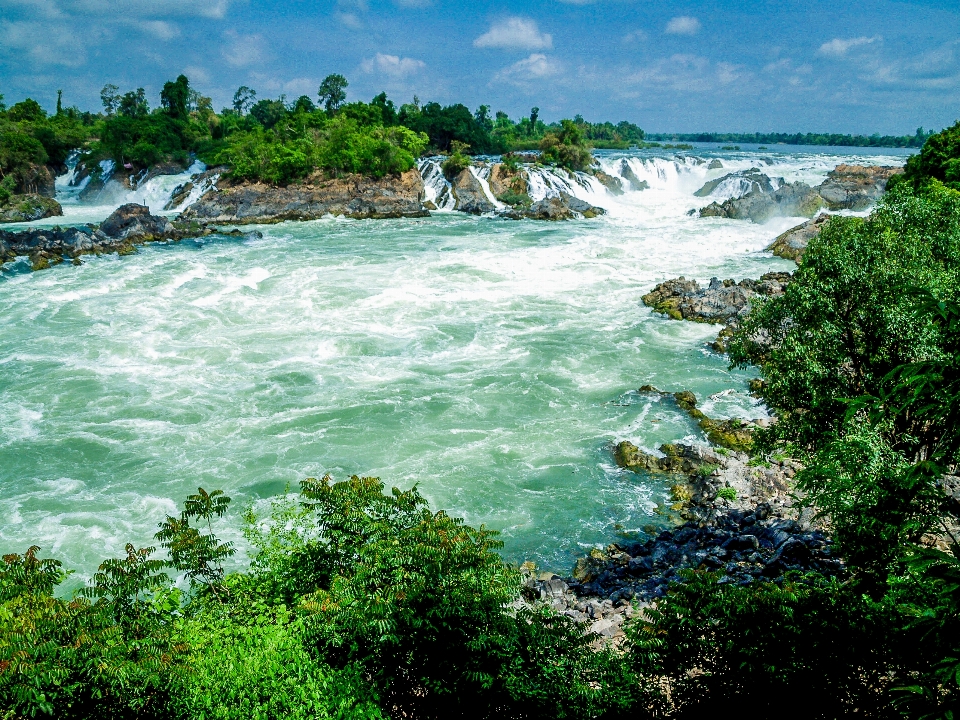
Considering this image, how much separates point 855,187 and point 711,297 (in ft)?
111

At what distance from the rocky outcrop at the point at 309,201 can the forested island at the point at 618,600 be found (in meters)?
41.5

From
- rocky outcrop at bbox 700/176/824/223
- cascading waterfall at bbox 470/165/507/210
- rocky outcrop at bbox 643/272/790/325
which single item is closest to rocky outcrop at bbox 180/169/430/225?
cascading waterfall at bbox 470/165/507/210

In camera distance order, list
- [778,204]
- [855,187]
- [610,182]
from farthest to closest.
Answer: [610,182] → [855,187] → [778,204]

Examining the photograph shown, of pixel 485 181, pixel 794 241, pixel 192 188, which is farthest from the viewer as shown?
pixel 485 181

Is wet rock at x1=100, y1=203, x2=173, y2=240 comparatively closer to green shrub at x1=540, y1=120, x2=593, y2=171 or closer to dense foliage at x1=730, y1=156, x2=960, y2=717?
green shrub at x1=540, y1=120, x2=593, y2=171

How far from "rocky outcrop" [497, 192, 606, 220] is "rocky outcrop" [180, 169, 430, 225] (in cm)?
763

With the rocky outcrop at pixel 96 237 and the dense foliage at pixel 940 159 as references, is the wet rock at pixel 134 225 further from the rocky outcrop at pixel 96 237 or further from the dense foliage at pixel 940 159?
the dense foliage at pixel 940 159

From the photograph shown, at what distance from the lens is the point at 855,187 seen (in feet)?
168

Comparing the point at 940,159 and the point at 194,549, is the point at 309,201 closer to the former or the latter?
the point at 940,159

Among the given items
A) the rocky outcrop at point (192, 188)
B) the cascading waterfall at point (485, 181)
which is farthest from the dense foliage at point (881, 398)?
the rocky outcrop at point (192, 188)

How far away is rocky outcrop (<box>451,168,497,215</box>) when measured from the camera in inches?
2095

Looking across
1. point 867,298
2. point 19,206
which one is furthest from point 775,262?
point 19,206

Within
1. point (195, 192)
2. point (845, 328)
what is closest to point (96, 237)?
point (195, 192)

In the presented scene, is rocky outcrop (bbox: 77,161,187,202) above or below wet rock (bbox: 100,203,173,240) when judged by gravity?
above
